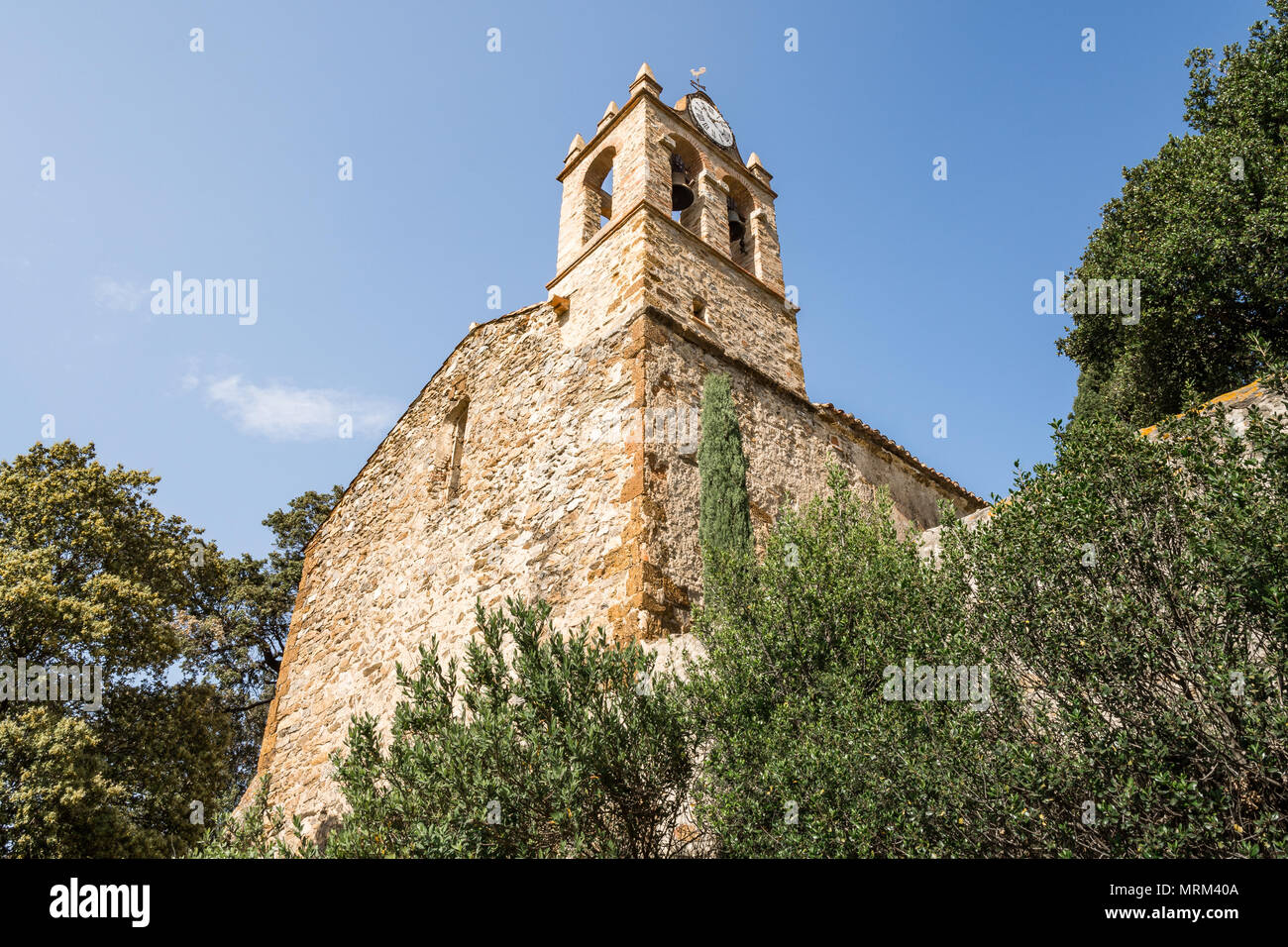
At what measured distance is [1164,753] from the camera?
13.3ft

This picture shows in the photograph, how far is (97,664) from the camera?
14469 millimetres

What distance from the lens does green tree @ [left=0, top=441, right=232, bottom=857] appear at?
1232cm

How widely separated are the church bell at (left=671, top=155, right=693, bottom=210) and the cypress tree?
219 inches

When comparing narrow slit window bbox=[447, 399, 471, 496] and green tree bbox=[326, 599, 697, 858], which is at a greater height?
narrow slit window bbox=[447, 399, 471, 496]

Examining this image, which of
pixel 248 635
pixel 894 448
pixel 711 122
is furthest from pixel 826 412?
pixel 248 635

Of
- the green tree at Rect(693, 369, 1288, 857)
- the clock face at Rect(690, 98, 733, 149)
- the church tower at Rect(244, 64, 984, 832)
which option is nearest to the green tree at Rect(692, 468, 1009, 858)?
the green tree at Rect(693, 369, 1288, 857)

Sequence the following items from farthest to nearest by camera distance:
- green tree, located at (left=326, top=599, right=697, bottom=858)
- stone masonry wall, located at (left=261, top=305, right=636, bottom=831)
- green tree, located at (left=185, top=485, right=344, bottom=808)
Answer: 1. green tree, located at (left=185, top=485, right=344, bottom=808)
2. stone masonry wall, located at (left=261, top=305, right=636, bottom=831)
3. green tree, located at (left=326, top=599, right=697, bottom=858)

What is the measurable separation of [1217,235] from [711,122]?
8883 mm

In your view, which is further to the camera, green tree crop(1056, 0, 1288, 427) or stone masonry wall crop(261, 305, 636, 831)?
green tree crop(1056, 0, 1288, 427)

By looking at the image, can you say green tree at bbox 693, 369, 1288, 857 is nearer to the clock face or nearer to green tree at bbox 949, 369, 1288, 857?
green tree at bbox 949, 369, 1288, 857

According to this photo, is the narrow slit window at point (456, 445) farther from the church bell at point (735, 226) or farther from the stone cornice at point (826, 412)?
the church bell at point (735, 226)
